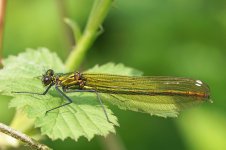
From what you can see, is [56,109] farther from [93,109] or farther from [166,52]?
[166,52]

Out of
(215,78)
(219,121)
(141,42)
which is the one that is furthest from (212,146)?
(141,42)

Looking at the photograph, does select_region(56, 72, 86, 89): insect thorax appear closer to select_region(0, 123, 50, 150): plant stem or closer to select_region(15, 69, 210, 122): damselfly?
select_region(15, 69, 210, 122): damselfly

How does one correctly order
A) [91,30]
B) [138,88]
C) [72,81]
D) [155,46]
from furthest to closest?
[155,46]
[138,88]
[72,81]
[91,30]

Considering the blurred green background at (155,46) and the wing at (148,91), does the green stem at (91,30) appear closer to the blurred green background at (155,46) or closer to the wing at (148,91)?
the wing at (148,91)

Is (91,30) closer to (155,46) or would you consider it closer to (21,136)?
(21,136)

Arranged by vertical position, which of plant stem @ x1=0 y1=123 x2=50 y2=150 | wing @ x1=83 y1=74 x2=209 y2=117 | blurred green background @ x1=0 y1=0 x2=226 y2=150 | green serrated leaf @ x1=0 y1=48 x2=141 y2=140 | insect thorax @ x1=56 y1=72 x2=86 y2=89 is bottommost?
plant stem @ x1=0 y1=123 x2=50 y2=150

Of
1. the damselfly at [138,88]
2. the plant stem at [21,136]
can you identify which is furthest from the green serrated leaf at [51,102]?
the plant stem at [21,136]

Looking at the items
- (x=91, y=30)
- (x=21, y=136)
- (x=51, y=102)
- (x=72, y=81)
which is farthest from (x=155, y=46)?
(x=21, y=136)

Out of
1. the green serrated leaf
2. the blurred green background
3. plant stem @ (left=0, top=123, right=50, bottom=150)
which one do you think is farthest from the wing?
the blurred green background
